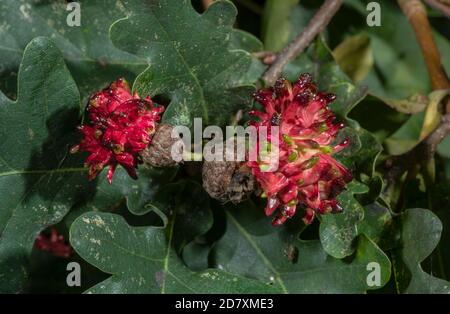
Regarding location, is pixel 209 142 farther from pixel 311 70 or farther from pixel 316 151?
pixel 311 70

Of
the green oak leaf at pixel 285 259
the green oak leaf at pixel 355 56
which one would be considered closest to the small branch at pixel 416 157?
the green oak leaf at pixel 285 259

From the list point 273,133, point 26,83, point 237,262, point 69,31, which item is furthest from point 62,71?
point 237,262

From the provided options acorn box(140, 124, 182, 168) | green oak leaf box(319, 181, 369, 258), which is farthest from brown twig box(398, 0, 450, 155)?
acorn box(140, 124, 182, 168)

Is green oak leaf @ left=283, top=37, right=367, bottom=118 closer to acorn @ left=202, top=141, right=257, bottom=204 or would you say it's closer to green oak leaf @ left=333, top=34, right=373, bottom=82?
green oak leaf @ left=333, top=34, right=373, bottom=82

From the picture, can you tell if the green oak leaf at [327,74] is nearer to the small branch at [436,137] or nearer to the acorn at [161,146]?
the small branch at [436,137]
